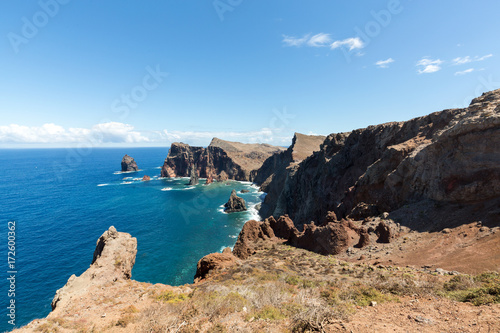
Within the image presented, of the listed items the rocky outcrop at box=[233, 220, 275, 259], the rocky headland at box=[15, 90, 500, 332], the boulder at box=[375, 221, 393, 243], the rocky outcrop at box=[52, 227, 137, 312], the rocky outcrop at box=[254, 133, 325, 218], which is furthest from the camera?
the rocky outcrop at box=[254, 133, 325, 218]

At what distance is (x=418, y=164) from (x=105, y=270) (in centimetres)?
3556

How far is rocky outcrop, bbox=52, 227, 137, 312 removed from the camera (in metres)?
15.1

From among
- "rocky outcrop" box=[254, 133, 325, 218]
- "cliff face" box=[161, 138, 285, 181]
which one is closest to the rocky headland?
"rocky outcrop" box=[254, 133, 325, 218]

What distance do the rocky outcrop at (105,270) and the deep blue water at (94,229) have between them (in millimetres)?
22982

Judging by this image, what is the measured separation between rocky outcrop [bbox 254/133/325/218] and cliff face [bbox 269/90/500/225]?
87.9 ft

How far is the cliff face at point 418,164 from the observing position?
20.8m

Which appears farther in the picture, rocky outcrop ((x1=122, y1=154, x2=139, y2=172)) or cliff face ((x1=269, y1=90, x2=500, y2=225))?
rocky outcrop ((x1=122, y1=154, x2=139, y2=172))

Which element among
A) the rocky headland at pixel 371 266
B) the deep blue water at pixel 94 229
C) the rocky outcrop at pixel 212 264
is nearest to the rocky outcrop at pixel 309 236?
the rocky headland at pixel 371 266

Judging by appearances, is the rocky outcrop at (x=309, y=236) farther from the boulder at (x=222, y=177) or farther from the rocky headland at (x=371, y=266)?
the boulder at (x=222, y=177)

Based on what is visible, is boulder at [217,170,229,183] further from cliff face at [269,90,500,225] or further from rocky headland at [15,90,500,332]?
rocky headland at [15,90,500,332]

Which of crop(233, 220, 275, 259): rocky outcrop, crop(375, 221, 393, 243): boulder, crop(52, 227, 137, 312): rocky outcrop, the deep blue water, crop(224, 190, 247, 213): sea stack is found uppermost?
crop(375, 221, 393, 243): boulder

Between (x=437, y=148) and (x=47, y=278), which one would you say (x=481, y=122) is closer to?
(x=437, y=148)

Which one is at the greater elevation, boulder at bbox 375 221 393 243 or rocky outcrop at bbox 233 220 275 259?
boulder at bbox 375 221 393 243

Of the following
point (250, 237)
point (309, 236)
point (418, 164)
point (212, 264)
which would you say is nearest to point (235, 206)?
point (250, 237)
